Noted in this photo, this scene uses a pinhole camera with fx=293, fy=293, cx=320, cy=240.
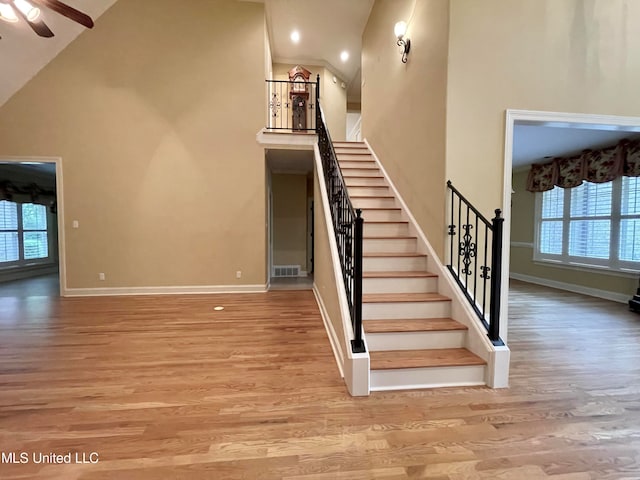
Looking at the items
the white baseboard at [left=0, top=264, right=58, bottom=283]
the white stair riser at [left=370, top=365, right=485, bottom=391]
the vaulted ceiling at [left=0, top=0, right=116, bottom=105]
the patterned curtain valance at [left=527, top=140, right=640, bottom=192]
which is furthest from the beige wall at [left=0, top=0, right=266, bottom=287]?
the patterned curtain valance at [left=527, top=140, right=640, bottom=192]

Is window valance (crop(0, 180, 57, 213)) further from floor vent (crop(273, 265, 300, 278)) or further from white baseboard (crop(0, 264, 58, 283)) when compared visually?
floor vent (crop(273, 265, 300, 278))

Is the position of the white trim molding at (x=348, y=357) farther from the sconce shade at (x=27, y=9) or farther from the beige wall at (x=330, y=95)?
the beige wall at (x=330, y=95)

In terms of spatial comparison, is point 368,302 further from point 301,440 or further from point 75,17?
point 75,17

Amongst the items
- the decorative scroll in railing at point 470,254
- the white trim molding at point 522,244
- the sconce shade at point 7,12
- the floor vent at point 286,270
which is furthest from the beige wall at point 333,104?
the sconce shade at point 7,12

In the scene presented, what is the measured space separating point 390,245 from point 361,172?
1.72m

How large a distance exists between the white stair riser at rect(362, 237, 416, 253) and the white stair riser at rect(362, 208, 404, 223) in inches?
17.7

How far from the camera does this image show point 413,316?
2684mm

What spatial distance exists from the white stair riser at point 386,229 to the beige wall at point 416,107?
0.80 feet

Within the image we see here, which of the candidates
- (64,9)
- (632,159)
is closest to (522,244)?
(632,159)

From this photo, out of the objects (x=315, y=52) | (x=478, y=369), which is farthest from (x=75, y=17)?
(x=315, y=52)

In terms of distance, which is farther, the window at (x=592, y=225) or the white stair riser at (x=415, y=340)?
the window at (x=592, y=225)

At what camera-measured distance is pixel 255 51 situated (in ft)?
16.4

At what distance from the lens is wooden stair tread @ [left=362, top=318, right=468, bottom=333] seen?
2420mm

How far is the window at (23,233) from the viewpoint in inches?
274
